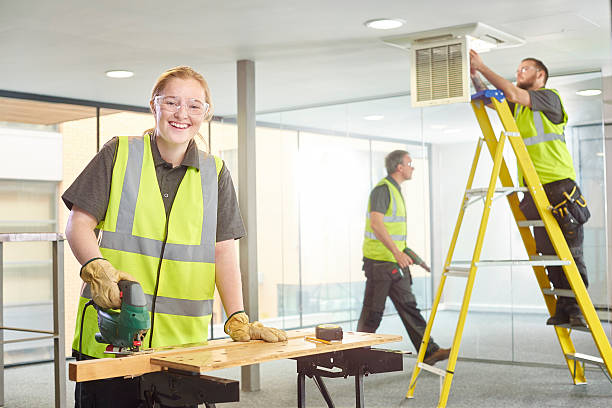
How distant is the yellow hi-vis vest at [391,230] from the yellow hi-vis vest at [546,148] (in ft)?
5.51

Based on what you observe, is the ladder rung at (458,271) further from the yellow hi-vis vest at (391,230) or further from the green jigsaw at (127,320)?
the green jigsaw at (127,320)

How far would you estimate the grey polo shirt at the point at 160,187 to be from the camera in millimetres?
2305

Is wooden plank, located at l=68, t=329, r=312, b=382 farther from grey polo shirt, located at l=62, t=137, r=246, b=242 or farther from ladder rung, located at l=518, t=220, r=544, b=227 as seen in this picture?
ladder rung, located at l=518, t=220, r=544, b=227

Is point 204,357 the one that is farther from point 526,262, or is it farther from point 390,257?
point 390,257

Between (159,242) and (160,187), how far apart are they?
177mm

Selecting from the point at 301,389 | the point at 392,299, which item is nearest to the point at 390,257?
the point at 392,299

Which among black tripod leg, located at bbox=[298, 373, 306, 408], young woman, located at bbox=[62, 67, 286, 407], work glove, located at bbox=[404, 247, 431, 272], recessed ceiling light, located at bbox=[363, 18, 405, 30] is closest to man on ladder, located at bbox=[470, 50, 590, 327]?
recessed ceiling light, located at bbox=[363, 18, 405, 30]

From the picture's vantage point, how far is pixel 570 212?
15.3 ft

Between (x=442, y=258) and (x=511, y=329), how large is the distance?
2.74 ft

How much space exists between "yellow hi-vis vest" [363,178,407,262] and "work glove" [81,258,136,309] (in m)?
4.31

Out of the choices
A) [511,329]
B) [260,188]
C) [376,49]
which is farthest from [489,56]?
[260,188]

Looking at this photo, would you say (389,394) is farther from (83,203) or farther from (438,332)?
(83,203)

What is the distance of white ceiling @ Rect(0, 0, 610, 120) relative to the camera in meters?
4.46

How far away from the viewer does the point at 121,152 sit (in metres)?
2.38
